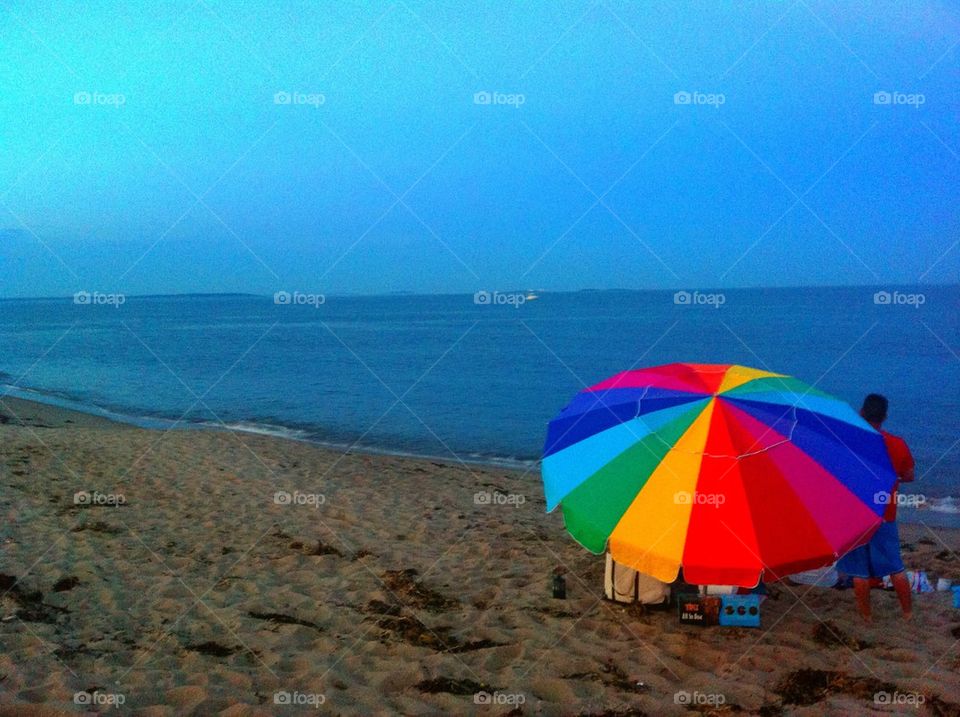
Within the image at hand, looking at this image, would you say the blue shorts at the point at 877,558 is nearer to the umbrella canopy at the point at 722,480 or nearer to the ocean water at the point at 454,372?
the umbrella canopy at the point at 722,480

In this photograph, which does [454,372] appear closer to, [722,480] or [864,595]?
[864,595]

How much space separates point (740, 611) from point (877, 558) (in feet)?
3.85

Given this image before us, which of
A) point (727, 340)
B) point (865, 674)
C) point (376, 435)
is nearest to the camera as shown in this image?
point (865, 674)

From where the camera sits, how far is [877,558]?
571 cm

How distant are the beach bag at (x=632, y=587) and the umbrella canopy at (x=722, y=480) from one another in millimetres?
1254

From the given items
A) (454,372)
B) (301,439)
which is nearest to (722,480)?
(301,439)

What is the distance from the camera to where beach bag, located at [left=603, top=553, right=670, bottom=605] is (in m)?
5.97

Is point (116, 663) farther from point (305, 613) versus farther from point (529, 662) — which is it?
point (529, 662)

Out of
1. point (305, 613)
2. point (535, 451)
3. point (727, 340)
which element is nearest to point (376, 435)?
point (535, 451)

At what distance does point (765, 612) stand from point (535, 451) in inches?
407

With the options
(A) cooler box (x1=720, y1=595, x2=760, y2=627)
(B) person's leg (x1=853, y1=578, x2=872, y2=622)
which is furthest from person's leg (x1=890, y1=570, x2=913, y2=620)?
(A) cooler box (x1=720, y1=595, x2=760, y2=627)

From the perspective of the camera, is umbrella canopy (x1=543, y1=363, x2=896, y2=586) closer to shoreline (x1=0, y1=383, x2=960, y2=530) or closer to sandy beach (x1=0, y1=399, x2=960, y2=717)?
sandy beach (x1=0, y1=399, x2=960, y2=717)

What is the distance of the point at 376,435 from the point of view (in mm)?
17938

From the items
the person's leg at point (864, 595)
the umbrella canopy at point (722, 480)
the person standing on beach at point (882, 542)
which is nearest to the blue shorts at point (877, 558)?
the person standing on beach at point (882, 542)
